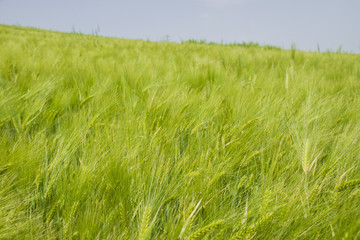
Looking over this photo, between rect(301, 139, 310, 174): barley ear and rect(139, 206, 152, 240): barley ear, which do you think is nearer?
rect(139, 206, 152, 240): barley ear

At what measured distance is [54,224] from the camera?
0.48 m

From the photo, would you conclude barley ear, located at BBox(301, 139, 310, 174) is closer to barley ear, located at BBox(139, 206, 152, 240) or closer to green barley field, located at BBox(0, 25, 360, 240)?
green barley field, located at BBox(0, 25, 360, 240)

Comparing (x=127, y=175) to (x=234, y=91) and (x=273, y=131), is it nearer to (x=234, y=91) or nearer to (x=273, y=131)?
(x=273, y=131)

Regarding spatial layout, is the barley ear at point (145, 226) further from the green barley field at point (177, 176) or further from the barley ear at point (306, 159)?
the barley ear at point (306, 159)

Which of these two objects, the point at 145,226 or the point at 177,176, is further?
the point at 177,176

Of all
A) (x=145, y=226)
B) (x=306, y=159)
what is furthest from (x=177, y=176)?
(x=306, y=159)

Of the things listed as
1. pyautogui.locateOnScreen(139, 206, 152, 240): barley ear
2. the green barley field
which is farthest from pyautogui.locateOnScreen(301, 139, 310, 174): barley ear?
pyautogui.locateOnScreen(139, 206, 152, 240): barley ear

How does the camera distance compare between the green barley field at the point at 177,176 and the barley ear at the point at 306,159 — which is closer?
the green barley field at the point at 177,176

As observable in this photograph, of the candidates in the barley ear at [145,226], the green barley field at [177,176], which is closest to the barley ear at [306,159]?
the green barley field at [177,176]

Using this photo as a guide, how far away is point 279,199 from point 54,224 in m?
0.49

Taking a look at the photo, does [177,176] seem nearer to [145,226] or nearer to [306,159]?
[145,226]

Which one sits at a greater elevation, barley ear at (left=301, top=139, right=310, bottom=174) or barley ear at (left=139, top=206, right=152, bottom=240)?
barley ear at (left=301, top=139, right=310, bottom=174)

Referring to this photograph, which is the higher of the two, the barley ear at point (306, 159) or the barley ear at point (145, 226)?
the barley ear at point (306, 159)

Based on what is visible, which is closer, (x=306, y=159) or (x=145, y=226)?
Answer: (x=145, y=226)
